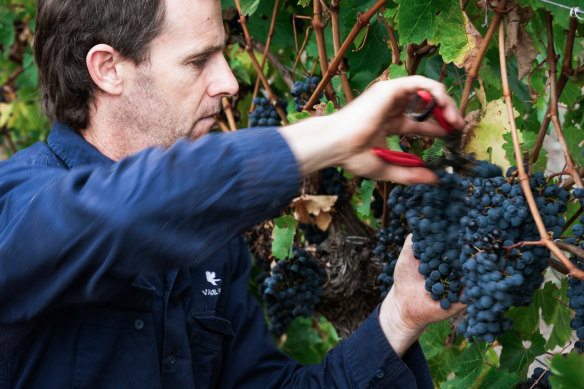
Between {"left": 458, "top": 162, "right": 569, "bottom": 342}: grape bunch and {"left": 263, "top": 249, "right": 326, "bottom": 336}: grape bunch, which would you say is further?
{"left": 263, "top": 249, "right": 326, "bottom": 336}: grape bunch

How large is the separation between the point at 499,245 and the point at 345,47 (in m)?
0.75

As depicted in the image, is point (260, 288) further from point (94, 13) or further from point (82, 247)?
point (82, 247)

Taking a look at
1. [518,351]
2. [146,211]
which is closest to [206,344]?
[518,351]

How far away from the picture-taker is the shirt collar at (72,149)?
5.40 feet

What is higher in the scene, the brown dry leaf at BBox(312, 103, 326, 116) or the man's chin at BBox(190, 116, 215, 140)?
the man's chin at BBox(190, 116, 215, 140)

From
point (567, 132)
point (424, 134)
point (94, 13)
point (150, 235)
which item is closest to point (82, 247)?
point (150, 235)

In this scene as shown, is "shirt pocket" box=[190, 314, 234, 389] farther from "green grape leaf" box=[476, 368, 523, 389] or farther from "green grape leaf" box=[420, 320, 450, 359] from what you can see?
"green grape leaf" box=[476, 368, 523, 389]

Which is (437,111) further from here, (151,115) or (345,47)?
(151,115)

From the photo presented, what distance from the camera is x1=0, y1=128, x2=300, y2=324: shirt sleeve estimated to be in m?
1.07

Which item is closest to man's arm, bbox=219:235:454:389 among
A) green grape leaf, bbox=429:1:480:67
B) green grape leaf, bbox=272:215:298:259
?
green grape leaf, bbox=272:215:298:259

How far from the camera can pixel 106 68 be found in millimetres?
1753

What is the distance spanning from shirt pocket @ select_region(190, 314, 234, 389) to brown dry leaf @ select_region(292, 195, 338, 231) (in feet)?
1.48

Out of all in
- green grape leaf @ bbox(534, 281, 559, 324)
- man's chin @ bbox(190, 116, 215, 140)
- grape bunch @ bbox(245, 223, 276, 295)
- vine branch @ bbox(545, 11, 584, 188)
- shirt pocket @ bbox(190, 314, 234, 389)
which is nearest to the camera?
vine branch @ bbox(545, 11, 584, 188)

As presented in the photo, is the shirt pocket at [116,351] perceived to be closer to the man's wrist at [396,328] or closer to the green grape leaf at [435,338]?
the man's wrist at [396,328]
